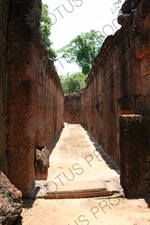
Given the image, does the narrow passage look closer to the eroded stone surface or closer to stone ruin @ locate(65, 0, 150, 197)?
stone ruin @ locate(65, 0, 150, 197)

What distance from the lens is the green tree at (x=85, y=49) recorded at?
36.2m

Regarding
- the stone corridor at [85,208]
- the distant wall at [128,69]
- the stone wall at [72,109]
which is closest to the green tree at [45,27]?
the stone wall at [72,109]

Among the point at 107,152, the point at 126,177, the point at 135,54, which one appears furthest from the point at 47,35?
the point at 126,177

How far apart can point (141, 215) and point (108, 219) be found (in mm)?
532

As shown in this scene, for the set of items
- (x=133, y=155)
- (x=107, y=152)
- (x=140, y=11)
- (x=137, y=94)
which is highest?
(x=140, y=11)

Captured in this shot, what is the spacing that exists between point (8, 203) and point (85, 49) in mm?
36301

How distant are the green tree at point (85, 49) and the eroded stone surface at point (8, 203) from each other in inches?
1356

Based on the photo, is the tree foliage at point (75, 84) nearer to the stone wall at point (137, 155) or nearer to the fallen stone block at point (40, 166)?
the fallen stone block at point (40, 166)

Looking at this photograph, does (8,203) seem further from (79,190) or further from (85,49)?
(85,49)

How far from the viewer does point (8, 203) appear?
2.78 meters

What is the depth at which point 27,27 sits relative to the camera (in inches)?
149

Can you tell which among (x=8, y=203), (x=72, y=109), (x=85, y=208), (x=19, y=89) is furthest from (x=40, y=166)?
(x=72, y=109)

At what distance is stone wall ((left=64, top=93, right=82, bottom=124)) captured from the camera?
26.3 metres

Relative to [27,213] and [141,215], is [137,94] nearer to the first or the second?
[141,215]
